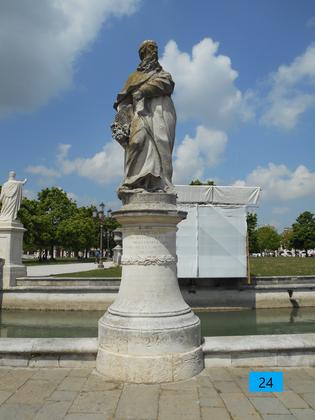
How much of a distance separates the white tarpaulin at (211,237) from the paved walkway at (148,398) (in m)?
9.15

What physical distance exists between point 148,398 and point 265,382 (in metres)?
1.35

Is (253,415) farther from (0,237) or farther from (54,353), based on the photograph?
(0,237)

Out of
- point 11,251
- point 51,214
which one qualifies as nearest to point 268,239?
point 51,214

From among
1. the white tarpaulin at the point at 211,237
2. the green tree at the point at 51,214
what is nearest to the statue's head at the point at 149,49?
the white tarpaulin at the point at 211,237

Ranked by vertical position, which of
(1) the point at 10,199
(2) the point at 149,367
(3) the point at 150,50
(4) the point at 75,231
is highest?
(3) the point at 150,50

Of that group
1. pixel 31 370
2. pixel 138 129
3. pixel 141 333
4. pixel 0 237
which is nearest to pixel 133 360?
pixel 141 333

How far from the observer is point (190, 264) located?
1380 centimetres

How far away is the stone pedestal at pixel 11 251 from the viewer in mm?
13367

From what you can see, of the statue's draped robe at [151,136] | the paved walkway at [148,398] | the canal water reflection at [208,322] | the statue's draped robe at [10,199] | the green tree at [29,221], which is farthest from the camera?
the green tree at [29,221]

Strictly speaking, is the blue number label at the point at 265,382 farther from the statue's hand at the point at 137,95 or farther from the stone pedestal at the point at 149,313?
the statue's hand at the point at 137,95

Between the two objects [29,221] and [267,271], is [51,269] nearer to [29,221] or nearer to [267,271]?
[267,271]

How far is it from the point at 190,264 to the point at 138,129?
30.7 feet

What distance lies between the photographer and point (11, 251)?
14.0 meters

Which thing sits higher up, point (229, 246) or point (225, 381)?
point (229, 246)
